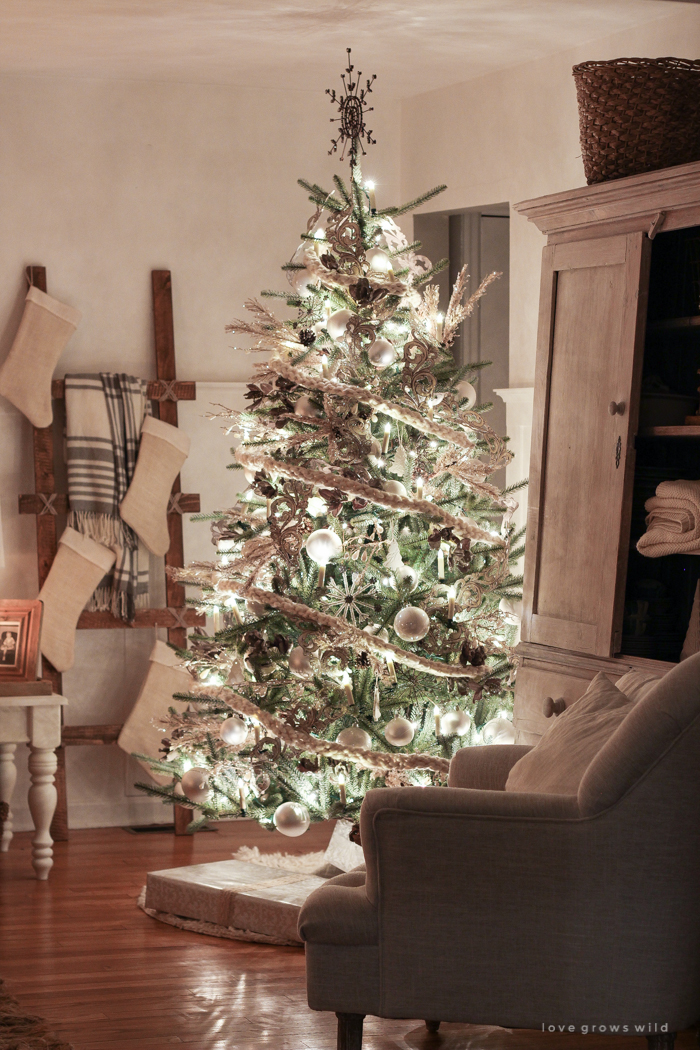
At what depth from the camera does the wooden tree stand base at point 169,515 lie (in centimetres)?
489

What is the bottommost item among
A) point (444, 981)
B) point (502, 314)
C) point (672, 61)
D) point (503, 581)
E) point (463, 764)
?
point (444, 981)

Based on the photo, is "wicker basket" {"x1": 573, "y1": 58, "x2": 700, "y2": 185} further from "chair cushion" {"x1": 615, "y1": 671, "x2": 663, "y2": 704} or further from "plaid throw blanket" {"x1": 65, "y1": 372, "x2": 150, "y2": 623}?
"plaid throw blanket" {"x1": 65, "y1": 372, "x2": 150, "y2": 623}

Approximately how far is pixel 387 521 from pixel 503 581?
379 millimetres

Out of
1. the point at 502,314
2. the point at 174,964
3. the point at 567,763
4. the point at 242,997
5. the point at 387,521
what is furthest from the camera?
the point at 502,314

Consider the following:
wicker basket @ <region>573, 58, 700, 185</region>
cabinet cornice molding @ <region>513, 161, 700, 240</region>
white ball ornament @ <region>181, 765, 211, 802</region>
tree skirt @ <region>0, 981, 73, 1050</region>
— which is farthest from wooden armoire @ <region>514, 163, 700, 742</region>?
tree skirt @ <region>0, 981, 73, 1050</region>

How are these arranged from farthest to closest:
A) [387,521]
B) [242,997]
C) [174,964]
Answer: [387,521]
[174,964]
[242,997]

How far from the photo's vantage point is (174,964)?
11.4 ft

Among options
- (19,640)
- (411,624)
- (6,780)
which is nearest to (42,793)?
(6,780)

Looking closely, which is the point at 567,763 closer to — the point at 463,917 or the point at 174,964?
the point at 463,917

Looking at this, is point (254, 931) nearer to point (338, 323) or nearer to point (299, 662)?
point (299, 662)

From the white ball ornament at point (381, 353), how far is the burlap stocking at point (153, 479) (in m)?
1.57

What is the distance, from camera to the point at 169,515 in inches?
200

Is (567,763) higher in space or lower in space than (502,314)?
lower

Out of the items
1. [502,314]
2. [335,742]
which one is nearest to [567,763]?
[335,742]
